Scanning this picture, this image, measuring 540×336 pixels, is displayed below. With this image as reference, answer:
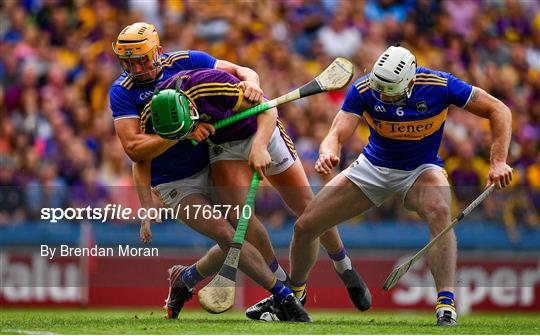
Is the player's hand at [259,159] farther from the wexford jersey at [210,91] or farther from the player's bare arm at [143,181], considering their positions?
the player's bare arm at [143,181]

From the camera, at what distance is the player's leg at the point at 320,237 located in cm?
943

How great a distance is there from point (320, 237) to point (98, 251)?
322 centimetres

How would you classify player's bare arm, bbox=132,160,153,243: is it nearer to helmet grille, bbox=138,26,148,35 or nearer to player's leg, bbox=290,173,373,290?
helmet grille, bbox=138,26,148,35

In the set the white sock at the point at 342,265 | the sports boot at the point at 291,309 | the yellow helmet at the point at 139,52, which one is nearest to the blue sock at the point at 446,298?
the sports boot at the point at 291,309

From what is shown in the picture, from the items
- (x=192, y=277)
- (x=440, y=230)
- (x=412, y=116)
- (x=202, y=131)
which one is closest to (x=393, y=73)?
(x=412, y=116)

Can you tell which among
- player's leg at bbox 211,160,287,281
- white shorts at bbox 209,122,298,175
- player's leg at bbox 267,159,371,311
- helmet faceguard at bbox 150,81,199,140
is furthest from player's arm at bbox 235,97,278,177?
player's leg at bbox 267,159,371,311

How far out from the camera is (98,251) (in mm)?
12156

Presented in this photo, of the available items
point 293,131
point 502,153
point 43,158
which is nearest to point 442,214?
point 502,153

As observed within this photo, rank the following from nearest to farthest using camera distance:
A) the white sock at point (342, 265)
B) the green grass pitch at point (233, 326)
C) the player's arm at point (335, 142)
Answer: the green grass pitch at point (233, 326) → the player's arm at point (335, 142) → the white sock at point (342, 265)

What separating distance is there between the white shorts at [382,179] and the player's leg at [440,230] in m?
0.06

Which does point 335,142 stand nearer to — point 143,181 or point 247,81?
point 247,81

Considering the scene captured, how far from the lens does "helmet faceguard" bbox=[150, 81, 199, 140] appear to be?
835 centimetres

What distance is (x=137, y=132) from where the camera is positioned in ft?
29.0

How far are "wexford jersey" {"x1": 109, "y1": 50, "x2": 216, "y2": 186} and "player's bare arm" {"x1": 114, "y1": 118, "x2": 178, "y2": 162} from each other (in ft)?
0.20
